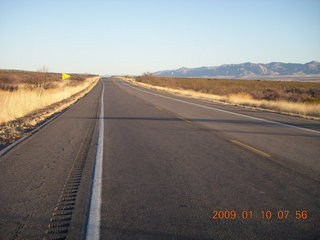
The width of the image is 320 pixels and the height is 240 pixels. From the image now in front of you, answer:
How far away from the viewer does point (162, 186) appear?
14.9ft

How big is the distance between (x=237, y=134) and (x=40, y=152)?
20.0ft

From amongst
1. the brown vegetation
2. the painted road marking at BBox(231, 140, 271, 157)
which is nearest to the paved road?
the painted road marking at BBox(231, 140, 271, 157)

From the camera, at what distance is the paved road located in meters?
3.28

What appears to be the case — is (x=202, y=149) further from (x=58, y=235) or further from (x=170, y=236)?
(x=58, y=235)

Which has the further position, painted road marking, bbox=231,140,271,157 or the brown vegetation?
the brown vegetation

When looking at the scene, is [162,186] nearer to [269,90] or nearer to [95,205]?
[95,205]

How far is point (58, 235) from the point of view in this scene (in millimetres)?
3129

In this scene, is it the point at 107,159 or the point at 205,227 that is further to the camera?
→ the point at 107,159

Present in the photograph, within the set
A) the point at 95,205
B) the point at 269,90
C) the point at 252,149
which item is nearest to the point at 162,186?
the point at 95,205

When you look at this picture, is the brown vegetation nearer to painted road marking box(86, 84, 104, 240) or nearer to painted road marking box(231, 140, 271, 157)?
painted road marking box(231, 140, 271, 157)

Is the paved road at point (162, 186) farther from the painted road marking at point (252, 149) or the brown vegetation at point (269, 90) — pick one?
the brown vegetation at point (269, 90)

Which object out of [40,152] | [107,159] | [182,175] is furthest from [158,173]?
[40,152]

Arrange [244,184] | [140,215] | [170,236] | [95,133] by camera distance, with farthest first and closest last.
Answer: [95,133] < [244,184] < [140,215] < [170,236]

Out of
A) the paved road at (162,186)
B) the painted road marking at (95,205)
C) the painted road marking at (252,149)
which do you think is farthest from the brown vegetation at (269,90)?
the painted road marking at (95,205)
